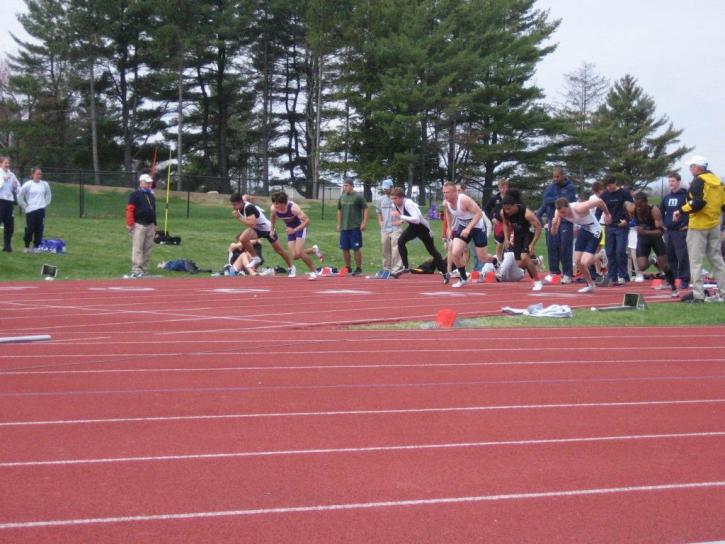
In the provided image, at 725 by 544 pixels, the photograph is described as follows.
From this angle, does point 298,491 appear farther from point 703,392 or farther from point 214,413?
point 703,392

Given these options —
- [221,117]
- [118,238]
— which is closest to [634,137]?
[221,117]

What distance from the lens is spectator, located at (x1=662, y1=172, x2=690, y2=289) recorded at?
14.5 meters

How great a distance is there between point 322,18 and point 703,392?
49995 millimetres

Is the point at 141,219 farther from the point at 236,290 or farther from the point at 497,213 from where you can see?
the point at 497,213

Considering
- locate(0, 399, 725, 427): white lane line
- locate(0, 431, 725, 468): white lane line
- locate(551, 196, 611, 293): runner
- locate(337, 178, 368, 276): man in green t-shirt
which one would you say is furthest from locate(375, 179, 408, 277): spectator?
locate(0, 431, 725, 468): white lane line

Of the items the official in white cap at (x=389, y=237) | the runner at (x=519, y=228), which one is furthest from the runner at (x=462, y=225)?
the official in white cap at (x=389, y=237)

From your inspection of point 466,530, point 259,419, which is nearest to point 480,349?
point 259,419

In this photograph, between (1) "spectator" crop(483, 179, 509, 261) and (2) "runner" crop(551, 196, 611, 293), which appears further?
(1) "spectator" crop(483, 179, 509, 261)

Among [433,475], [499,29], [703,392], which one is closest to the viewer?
[433,475]

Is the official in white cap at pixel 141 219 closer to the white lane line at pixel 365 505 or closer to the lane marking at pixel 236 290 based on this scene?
the lane marking at pixel 236 290

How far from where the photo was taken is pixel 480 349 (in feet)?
30.8

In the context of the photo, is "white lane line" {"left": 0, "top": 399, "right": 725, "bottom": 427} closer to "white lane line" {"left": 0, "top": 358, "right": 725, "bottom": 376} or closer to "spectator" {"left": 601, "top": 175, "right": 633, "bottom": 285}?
"white lane line" {"left": 0, "top": 358, "right": 725, "bottom": 376}

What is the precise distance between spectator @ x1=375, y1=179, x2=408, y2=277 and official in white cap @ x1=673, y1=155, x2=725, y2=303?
6.79 m

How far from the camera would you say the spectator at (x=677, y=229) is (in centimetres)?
1447
